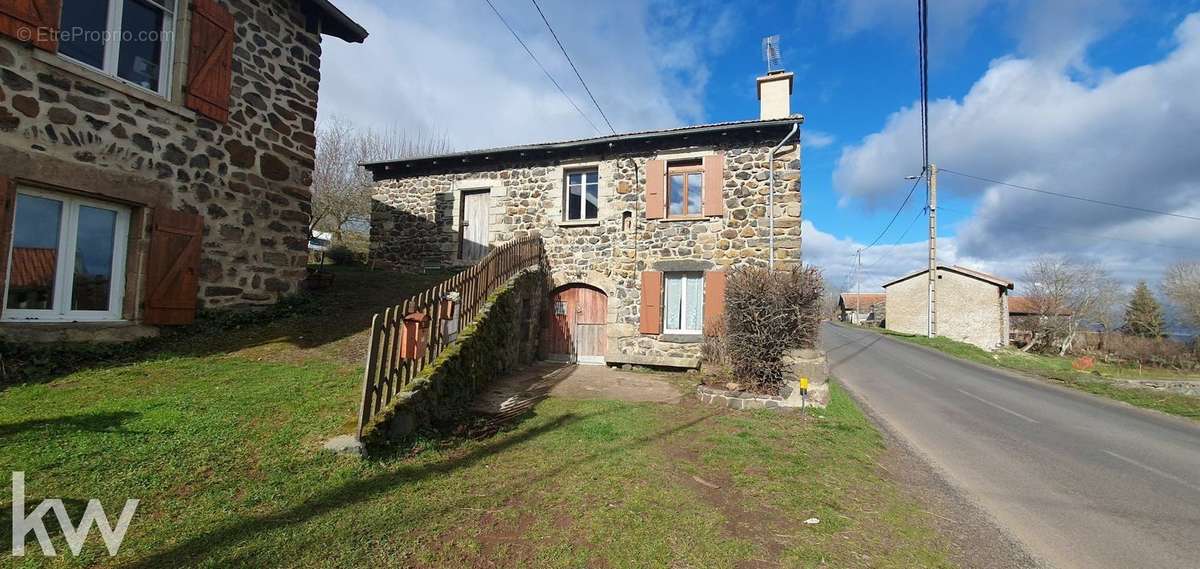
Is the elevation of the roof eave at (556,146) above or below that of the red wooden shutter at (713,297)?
above

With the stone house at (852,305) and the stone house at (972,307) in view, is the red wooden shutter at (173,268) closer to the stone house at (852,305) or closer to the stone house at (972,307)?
the stone house at (972,307)

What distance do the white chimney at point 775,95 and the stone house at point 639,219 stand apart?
0.02 meters

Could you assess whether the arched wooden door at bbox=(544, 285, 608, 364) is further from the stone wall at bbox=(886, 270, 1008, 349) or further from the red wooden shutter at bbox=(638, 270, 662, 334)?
the stone wall at bbox=(886, 270, 1008, 349)

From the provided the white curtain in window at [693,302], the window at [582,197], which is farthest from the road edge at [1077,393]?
the window at [582,197]

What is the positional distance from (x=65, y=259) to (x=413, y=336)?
4.72 meters

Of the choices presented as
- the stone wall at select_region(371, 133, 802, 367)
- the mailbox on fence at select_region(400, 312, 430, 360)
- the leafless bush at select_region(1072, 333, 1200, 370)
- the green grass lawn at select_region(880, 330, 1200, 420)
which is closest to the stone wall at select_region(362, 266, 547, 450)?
the mailbox on fence at select_region(400, 312, 430, 360)

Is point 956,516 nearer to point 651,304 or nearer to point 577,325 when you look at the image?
point 651,304

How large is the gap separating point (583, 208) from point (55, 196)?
885cm

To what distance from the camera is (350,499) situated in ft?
10.4

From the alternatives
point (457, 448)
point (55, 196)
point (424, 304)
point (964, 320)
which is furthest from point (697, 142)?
point (964, 320)

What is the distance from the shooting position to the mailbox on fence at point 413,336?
4.52 metres

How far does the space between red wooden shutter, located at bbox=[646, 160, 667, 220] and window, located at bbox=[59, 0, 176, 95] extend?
28.1 feet

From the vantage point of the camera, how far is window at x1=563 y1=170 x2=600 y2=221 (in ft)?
39.7

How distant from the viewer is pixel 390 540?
278cm
